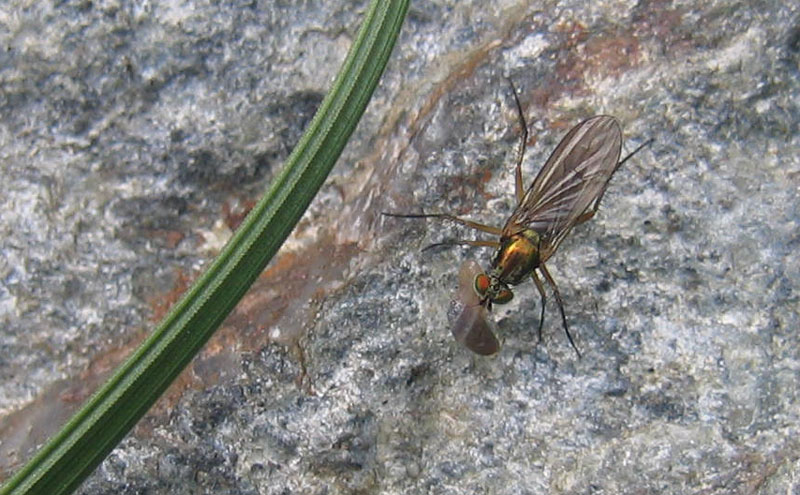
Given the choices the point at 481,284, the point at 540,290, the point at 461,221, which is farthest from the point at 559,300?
the point at 461,221

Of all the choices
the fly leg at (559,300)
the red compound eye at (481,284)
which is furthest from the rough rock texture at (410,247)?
the red compound eye at (481,284)

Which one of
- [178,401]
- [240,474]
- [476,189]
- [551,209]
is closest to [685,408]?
[551,209]

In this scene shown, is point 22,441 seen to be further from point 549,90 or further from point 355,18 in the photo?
point 549,90

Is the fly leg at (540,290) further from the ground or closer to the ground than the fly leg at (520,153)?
closer to the ground

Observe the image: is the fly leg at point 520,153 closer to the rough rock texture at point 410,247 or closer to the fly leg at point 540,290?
the rough rock texture at point 410,247

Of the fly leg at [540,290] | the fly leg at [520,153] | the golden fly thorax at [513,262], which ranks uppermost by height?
the fly leg at [520,153]

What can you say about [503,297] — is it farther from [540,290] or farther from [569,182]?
[569,182]

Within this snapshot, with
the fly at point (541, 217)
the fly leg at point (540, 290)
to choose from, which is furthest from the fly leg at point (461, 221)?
the fly leg at point (540, 290)

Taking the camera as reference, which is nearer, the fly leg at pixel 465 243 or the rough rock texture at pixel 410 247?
the rough rock texture at pixel 410 247
